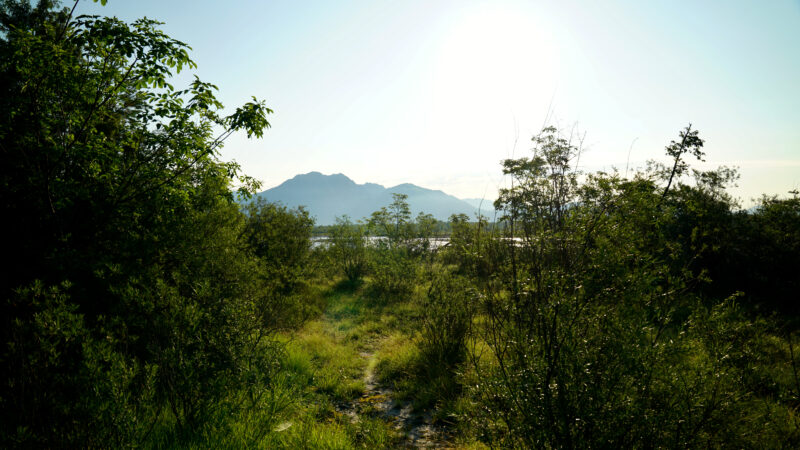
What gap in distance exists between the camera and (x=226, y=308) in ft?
13.0

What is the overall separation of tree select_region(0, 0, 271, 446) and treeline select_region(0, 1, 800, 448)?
3 centimetres

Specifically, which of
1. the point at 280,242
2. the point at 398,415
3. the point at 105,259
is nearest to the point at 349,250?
the point at 280,242

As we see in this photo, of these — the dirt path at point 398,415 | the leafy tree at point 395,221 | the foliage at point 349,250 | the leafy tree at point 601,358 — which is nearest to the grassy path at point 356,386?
the dirt path at point 398,415

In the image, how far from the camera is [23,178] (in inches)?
170

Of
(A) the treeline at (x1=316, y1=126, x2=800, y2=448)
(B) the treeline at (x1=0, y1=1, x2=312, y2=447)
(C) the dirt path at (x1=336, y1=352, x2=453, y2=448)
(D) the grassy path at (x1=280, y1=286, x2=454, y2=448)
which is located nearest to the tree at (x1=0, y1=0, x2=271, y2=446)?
(B) the treeline at (x1=0, y1=1, x2=312, y2=447)

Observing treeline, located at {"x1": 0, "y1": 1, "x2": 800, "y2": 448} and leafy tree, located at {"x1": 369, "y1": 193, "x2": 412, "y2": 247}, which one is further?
leafy tree, located at {"x1": 369, "y1": 193, "x2": 412, "y2": 247}

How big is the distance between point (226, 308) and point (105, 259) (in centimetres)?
192

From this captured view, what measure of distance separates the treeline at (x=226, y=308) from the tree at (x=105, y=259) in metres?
0.03

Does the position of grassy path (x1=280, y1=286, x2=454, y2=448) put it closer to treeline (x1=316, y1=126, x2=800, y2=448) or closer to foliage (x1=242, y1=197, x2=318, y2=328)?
treeline (x1=316, y1=126, x2=800, y2=448)

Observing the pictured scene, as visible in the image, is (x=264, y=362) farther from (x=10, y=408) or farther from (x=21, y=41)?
(x=21, y=41)

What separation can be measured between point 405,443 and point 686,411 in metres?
3.24

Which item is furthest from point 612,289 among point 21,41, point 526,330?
point 21,41

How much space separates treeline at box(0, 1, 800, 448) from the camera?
262 cm

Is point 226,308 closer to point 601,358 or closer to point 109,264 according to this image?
point 109,264
